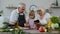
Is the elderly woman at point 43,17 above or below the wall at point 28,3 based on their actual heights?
below

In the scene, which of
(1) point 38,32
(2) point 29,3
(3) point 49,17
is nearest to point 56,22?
(3) point 49,17

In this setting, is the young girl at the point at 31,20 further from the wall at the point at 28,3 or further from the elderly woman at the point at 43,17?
the wall at the point at 28,3

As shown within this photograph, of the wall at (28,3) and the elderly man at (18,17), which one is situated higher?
the wall at (28,3)

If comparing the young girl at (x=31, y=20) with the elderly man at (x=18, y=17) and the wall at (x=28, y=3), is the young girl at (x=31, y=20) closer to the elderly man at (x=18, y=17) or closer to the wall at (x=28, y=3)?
the elderly man at (x=18, y=17)

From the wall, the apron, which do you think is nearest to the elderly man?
the apron

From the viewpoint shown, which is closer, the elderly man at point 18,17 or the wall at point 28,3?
the elderly man at point 18,17

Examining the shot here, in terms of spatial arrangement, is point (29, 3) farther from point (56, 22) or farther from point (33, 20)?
point (56, 22)

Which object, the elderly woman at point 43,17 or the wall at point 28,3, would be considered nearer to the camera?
the elderly woman at point 43,17

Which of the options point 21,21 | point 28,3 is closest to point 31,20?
point 21,21

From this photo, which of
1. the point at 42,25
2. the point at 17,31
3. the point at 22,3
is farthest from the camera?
the point at 22,3

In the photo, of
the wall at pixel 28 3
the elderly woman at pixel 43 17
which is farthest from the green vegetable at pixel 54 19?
the wall at pixel 28 3

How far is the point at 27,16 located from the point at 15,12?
0.19m

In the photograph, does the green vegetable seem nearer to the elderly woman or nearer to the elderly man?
the elderly woman

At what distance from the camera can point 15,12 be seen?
260cm
